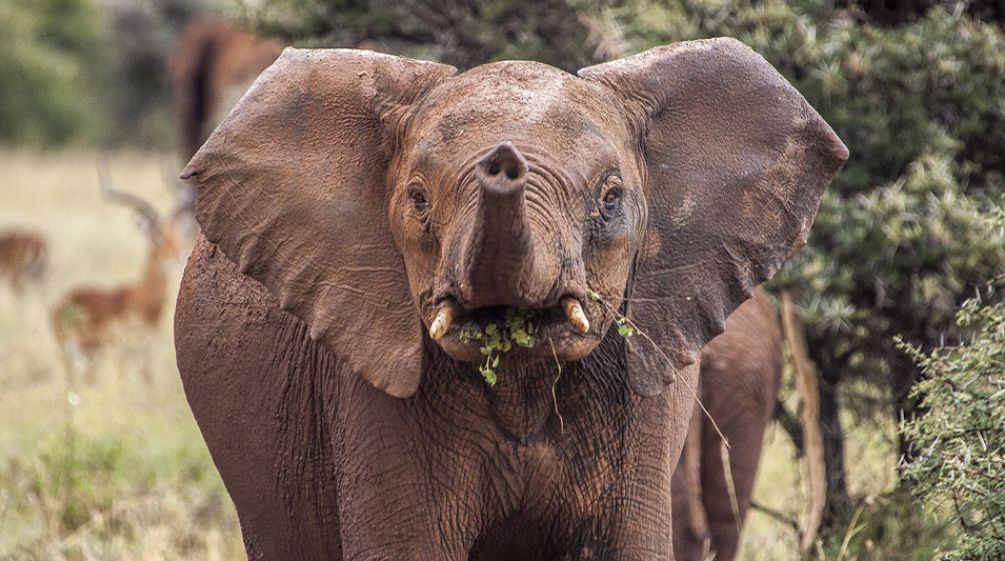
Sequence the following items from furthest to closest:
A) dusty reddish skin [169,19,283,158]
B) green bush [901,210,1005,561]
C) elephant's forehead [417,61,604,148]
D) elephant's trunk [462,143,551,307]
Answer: dusty reddish skin [169,19,283,158], green bush [901,210,1005,561], elephant's forehead [417,61,604,148], elephant's trunk [462,143,551,307]

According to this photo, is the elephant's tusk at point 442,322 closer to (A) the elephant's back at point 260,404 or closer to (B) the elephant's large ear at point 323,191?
(B) the elephant's large ear at point 323,191

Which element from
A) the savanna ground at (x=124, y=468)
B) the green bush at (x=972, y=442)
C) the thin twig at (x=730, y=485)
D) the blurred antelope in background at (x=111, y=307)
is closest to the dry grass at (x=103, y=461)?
the savanna ground at (x=124, y=468)

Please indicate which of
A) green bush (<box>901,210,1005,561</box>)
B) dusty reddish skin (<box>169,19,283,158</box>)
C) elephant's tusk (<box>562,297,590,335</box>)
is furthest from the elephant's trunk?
dusty reddish skin (<box>169,19,283,158</box>)

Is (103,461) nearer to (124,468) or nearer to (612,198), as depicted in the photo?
(124,468)

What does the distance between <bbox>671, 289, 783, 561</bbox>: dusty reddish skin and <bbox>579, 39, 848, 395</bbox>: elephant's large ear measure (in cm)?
144

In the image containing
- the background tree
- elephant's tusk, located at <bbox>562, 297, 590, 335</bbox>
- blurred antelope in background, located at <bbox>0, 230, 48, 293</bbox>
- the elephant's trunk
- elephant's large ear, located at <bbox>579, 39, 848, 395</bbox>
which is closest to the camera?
the elephant's trunk

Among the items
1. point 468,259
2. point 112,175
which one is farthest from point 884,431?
point 112,175

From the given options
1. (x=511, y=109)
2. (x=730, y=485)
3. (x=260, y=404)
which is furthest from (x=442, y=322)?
(x=730, y=485)

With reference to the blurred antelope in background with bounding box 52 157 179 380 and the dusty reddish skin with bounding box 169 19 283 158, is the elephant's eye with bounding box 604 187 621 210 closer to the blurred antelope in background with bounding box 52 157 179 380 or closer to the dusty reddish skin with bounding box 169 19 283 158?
the blurred antelope in background with bounding box 52 157 179 380

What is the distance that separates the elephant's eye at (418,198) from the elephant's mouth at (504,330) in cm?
28

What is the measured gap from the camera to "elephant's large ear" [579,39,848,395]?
3.70 meters

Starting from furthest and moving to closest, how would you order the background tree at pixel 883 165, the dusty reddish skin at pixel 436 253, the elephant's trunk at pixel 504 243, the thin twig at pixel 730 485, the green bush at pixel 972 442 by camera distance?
the background tree at pixel 883 165 → the thin twig at pixel 730 485 → the green bush at pixel 972 442 → the dusty reddish skin at pixel 436 253 → the elephant's trunk at pixel 504 243

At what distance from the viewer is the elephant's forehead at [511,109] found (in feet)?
10.9

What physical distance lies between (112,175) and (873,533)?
19395mm
